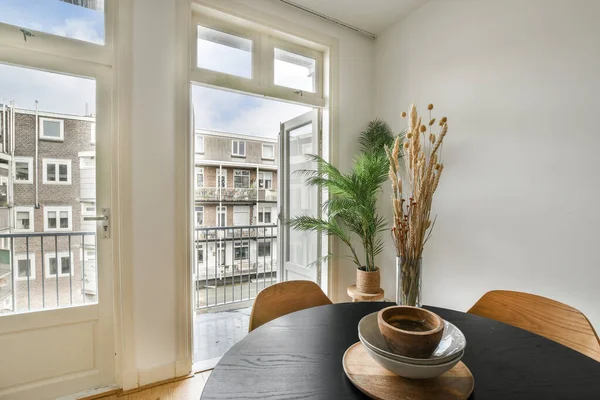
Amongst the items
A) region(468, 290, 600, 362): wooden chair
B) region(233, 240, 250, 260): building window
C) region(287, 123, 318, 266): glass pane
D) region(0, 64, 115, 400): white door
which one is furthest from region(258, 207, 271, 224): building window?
region(468, 290, 600, 362): wooden chair

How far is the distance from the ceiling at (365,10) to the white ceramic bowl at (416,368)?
8.30 ft

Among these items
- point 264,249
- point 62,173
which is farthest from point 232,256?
point 62,173

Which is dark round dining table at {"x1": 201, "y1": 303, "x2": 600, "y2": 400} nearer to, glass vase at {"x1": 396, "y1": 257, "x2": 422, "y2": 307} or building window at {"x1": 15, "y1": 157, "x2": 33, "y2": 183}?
glass vase at {"x1": 396, "y1": 257, "x2": 422, "y2": 307}

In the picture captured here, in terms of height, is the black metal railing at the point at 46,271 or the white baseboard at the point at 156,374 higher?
the black metal railing at the point at 46,271

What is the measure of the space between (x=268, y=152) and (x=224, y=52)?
4.21 metres

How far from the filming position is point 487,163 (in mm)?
1870

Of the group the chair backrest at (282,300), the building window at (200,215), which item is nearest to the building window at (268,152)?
the building window at (200,215)

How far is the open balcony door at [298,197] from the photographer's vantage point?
267 centimetres

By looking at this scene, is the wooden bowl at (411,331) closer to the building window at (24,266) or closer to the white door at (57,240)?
the white door at (57,240)

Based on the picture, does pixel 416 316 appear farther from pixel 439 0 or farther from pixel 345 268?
pixel 439 0

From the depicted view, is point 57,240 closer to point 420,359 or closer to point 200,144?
point 420,359

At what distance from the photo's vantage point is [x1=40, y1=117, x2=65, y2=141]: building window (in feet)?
5.43

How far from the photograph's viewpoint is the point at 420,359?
616mm

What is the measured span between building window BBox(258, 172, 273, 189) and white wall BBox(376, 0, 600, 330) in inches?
168
